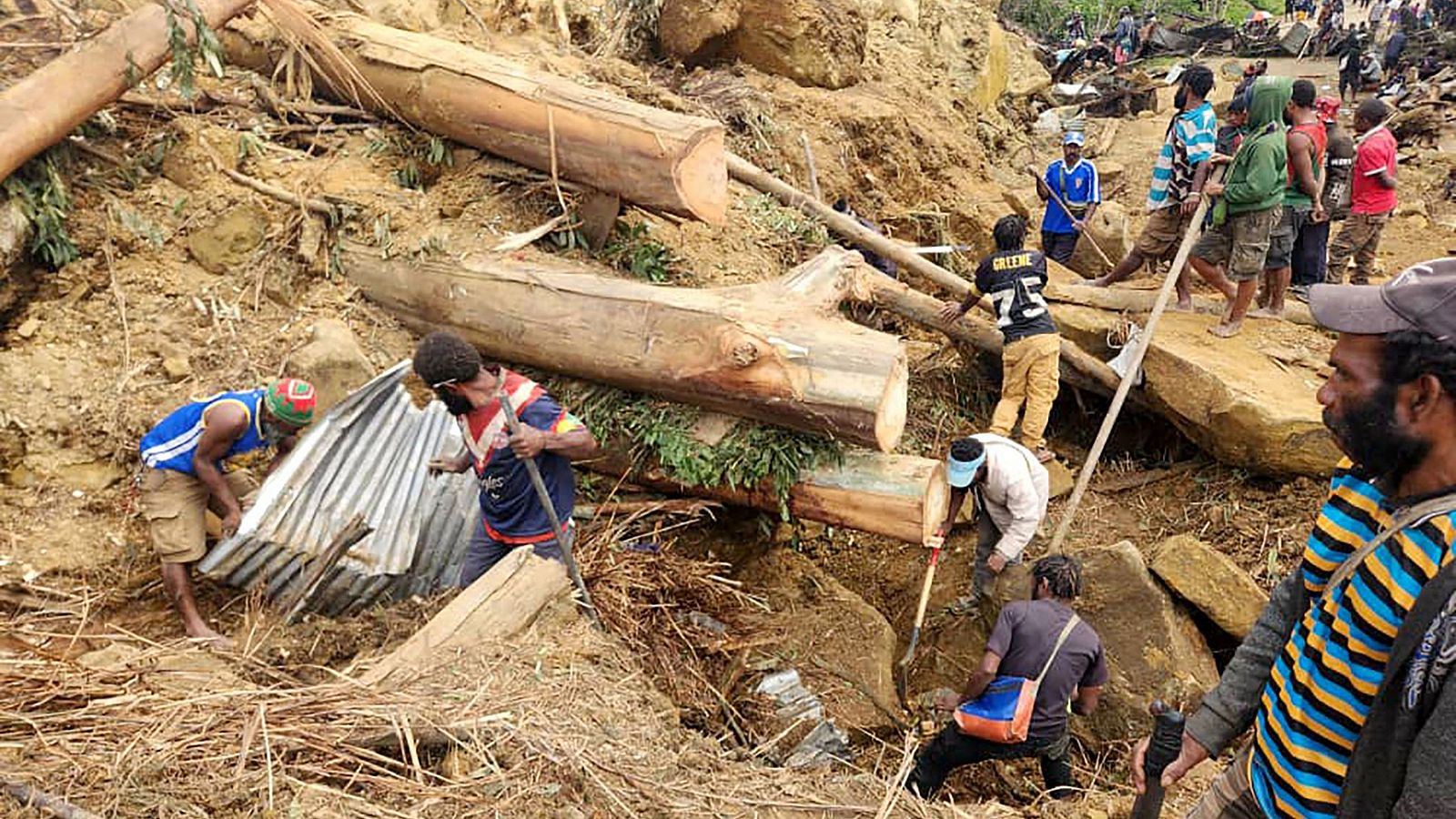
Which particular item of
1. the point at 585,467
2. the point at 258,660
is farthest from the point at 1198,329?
the point at 258,660

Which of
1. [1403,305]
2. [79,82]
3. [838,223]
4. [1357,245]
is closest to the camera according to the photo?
[1403,305]

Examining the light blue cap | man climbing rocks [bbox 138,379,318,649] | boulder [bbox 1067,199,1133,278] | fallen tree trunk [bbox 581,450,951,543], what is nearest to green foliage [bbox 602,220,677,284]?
fallen tree trunk [bbox 581,450,951,543]

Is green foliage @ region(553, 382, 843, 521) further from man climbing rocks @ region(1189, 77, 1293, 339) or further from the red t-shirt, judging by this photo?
the red t-shirt

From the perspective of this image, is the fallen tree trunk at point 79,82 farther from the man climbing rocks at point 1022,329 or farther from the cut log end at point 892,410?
the man climbing rocks at point 1022,329

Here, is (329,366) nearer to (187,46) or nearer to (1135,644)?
(187,46)

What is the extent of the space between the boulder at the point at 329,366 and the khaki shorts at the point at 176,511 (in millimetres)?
897

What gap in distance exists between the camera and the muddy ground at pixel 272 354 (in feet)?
13.9

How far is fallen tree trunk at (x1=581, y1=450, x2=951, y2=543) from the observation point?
4.66m

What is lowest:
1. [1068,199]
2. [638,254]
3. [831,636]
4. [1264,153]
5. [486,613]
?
[831,636]

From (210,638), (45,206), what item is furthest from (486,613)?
(45,206)

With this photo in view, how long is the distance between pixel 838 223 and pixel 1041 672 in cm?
409

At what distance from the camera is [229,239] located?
5.33 meters

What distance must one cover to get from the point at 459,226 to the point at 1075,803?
14.5 feet

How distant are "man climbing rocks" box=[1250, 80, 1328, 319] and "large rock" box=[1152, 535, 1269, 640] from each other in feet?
7.65
